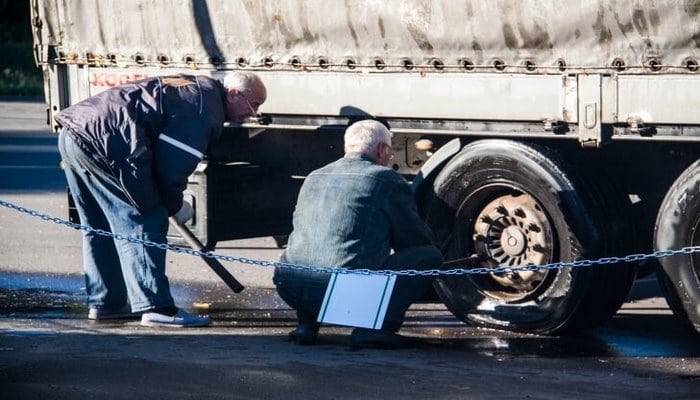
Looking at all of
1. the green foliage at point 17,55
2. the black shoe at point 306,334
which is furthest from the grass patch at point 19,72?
the black shoe at point 306,334

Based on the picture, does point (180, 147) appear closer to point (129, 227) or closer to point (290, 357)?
point (129, 227)

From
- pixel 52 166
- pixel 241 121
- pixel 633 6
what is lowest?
pixel 52 166

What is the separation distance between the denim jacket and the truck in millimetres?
616

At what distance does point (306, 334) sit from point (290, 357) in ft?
1.23

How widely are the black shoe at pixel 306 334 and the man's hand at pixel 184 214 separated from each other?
1.61 meters

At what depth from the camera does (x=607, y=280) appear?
832 cm

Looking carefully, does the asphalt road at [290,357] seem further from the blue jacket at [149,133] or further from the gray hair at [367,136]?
the gray hair at [367,136]

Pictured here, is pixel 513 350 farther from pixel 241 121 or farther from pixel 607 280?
pixel 241 121

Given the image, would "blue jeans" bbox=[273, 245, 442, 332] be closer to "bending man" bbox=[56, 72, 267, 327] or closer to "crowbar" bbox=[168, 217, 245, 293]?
"bending man" bbox=[56, 72, 267, 327]

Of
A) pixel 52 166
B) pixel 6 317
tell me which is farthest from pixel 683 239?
pixel 52 166

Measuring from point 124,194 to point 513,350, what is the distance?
2.39m

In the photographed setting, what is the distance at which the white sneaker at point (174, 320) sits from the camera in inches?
343

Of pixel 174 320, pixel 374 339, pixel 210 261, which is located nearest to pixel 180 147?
pixel 174 320

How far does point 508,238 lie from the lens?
8641 mm
